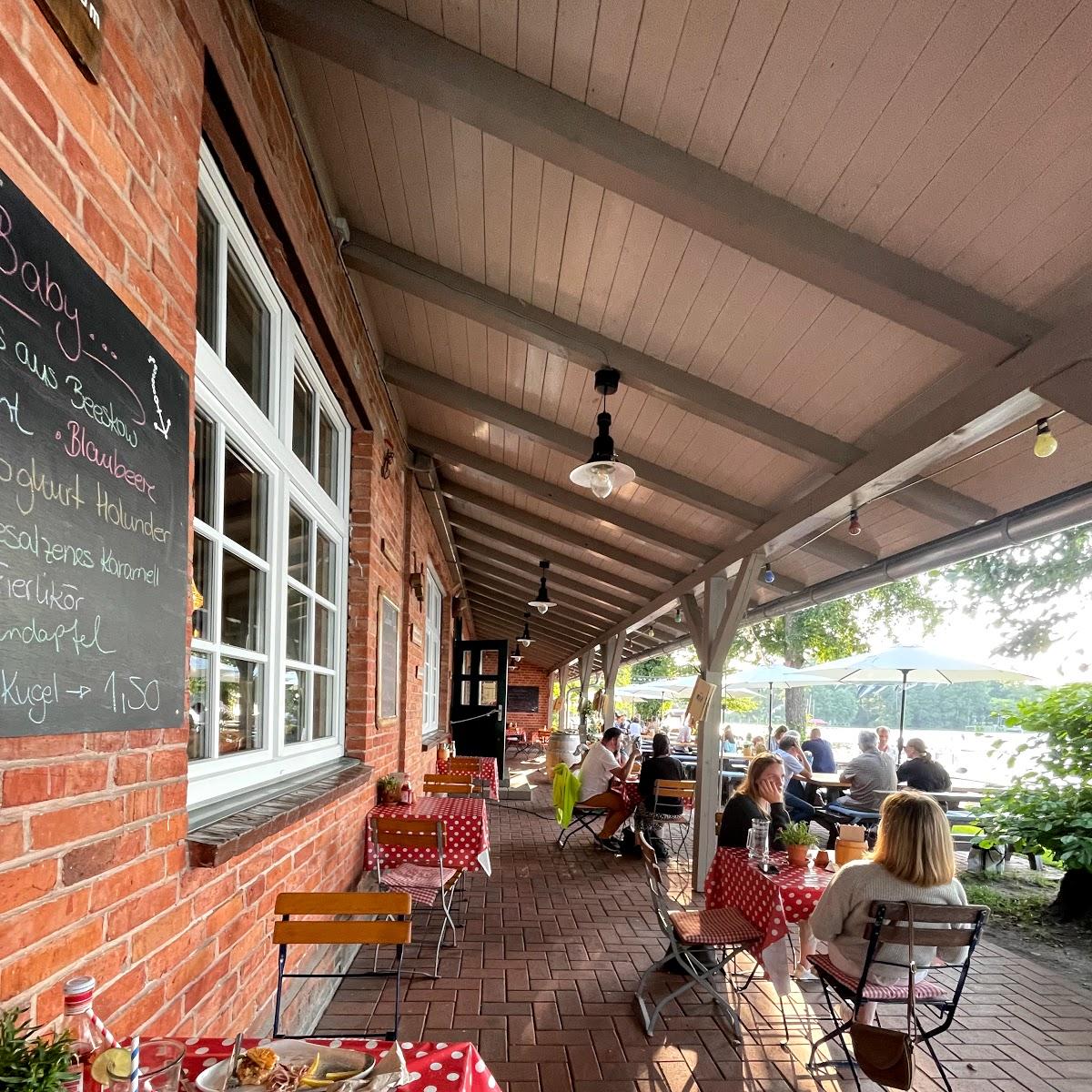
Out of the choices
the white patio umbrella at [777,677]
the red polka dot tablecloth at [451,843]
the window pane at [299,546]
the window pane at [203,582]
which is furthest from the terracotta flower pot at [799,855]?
the white patio umbrella at [777,677]

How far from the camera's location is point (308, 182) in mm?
2988

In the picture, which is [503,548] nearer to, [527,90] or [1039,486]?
[1039,486]

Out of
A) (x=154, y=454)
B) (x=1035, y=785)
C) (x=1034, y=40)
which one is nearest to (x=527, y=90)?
(x=1034, y=40)

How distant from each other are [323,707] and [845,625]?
567 inches

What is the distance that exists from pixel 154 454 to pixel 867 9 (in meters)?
1.87

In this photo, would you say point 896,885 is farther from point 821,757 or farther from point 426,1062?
point 821,757

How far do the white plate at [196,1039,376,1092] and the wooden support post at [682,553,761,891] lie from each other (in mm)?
4488

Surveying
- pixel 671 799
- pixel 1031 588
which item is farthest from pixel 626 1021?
pixel 1031 588

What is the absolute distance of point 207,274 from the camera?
230 cm

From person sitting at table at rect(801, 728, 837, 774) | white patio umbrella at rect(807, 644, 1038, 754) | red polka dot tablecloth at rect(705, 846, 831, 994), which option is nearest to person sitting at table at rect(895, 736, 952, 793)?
white patio umbrella at rect(807, 644, 1038, 754)

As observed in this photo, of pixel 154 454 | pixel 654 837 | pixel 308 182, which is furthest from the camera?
pixel 654 837

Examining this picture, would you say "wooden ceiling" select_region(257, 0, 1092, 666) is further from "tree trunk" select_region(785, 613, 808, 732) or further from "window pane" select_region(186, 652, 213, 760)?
"tree trunk" select_region(785, 613, 808, 732)

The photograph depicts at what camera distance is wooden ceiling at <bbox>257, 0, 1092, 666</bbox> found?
6.31 ft

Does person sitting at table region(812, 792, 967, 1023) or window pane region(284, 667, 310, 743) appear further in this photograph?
window pane region(284, 667, 310, 743)
